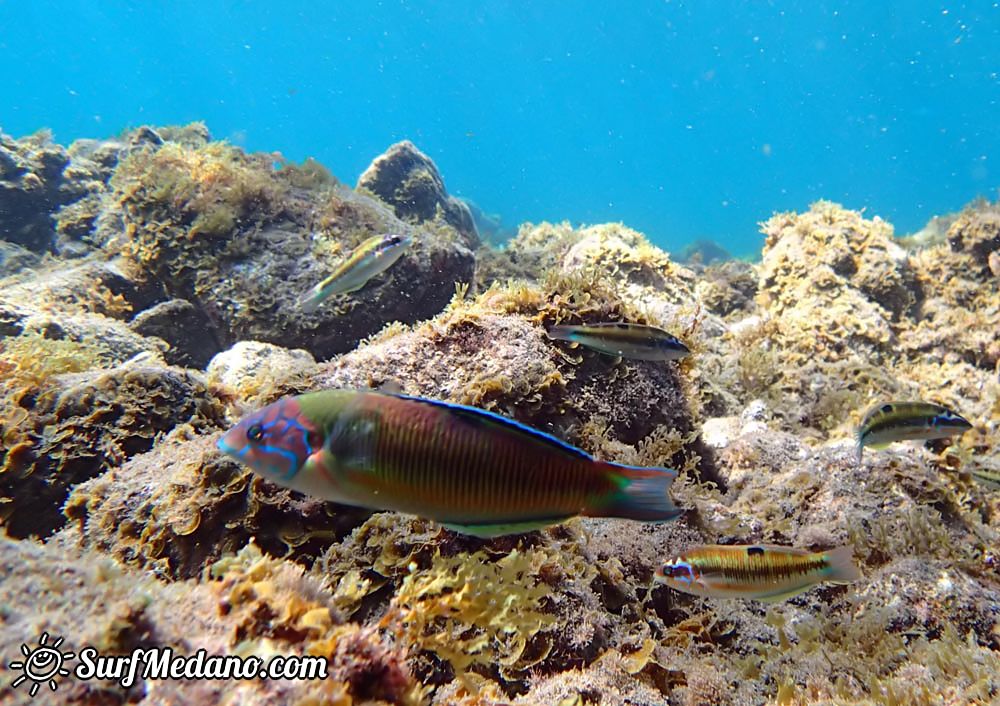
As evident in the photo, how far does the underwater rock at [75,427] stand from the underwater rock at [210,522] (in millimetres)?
Answer: 946

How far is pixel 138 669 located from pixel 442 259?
732 cm

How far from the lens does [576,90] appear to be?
521ft

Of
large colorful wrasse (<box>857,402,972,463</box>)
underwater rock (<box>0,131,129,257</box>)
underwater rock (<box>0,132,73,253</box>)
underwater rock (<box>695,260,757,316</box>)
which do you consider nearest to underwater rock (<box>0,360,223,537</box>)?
large colorful wrasse (<box>857,402,972,463</box>)

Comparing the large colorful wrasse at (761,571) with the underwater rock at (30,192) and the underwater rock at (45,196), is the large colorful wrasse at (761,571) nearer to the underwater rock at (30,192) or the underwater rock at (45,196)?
the underwater rock at (45,196)

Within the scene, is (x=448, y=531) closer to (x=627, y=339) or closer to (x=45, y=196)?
(x=627, y=339)

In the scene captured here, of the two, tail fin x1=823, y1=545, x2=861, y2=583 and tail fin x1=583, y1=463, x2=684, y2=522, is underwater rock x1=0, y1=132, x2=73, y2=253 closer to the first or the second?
tail fin x1=583, y1=463, x2=684, y2=522

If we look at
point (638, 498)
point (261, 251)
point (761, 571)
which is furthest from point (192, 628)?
point (261, 251)

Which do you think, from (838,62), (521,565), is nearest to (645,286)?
(521,565)

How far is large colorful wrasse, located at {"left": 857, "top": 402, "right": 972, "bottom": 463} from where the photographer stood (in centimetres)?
382

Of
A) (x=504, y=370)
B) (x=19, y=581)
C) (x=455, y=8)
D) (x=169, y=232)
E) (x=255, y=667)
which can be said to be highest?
(x=455, y=8)

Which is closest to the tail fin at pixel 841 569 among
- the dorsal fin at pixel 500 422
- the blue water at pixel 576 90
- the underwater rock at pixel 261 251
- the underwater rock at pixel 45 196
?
the dorsal fin at pixel 500 422

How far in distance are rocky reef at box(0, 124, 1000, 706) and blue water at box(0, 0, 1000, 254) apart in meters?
93.0

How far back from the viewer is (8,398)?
13.7ft

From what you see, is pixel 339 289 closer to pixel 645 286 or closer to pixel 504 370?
pixel 504 370
